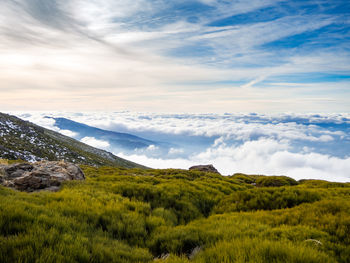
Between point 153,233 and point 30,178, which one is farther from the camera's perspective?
point 30,178

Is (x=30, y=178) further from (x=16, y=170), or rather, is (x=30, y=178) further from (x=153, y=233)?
(x=153, y=233)

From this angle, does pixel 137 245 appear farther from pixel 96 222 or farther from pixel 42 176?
pixel 42 176

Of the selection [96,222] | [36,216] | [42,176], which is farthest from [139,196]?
[42,176]

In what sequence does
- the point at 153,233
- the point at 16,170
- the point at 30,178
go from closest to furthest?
the point at 153,233 < the point at 30,178 < the point at 16,170

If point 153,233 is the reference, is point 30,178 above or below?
above

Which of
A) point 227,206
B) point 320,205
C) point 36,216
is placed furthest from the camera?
point 227,206

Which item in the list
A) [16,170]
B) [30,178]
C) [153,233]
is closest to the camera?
[153,233]

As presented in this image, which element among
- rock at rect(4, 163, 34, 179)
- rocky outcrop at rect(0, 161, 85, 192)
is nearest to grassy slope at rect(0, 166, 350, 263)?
rocky outcrop at rect(0, 161, 85, 192)

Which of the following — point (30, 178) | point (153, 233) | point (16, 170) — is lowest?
point (153, 233)

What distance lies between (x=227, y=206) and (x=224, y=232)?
396 centimetres

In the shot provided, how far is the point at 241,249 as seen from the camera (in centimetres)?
405

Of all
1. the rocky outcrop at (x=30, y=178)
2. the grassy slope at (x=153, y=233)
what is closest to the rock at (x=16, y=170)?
the rocky outcrop at (x=30, y=178)

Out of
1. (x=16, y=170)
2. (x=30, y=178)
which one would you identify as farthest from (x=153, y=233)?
(x=16, y=170)

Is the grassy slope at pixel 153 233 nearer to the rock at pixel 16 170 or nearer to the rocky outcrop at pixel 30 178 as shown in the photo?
the rocky outcrop at pixel 30 178
